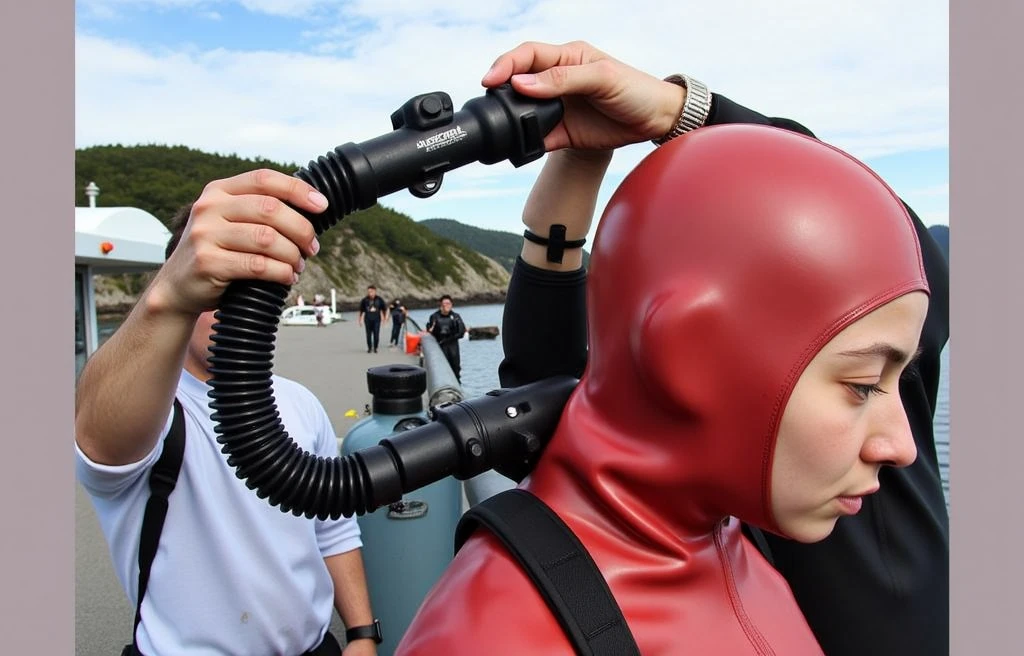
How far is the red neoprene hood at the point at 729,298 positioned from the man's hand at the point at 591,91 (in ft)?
0.62

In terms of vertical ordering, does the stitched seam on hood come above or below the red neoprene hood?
below

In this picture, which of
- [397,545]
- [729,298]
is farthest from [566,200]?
[397,545]

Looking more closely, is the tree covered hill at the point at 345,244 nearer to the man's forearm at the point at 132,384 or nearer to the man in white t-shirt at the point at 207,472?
the man in white t-shirt at the point at 207,472

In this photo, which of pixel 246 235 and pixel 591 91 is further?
pixel 591 91

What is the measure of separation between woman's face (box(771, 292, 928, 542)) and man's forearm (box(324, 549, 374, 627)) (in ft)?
6.42

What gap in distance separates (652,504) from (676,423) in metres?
0.18

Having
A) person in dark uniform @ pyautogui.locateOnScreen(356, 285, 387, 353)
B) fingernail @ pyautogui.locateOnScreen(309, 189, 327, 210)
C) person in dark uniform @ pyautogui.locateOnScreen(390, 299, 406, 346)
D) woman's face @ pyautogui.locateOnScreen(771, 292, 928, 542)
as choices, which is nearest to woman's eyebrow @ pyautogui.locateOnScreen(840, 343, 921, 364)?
woman's face @ pyautogui.locateOnScreen(771, 292, 928, 542)

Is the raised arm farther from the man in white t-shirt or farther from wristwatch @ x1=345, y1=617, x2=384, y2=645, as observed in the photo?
wristwatch @ x1=345, y1=617, x2=384, y2=645

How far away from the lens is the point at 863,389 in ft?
4.54

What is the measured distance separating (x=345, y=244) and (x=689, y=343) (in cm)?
9854

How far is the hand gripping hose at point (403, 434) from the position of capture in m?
1.23

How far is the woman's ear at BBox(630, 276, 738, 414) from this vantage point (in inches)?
53.6

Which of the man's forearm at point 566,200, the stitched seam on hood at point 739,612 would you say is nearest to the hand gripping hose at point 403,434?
the man's forearm at point 566,200

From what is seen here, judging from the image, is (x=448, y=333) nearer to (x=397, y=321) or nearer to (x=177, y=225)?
(x=397, y=321)
